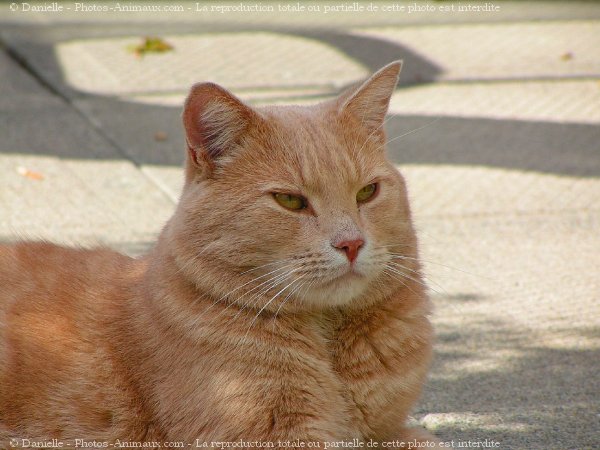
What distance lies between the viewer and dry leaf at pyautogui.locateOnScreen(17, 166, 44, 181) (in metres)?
5.74

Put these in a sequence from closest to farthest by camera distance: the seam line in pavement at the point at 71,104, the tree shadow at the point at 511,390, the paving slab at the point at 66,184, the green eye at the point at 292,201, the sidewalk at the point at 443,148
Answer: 1. the green eye at the point at 292,201
2. the tree shadow at the point at 511,390
3. the sidewalk at the point at 443,148
4. the paving slab at the point at 66,184
5. the seam line in pavement at the point at 71,104

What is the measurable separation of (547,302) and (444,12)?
5438 mm

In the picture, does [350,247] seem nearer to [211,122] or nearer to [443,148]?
[211,122]

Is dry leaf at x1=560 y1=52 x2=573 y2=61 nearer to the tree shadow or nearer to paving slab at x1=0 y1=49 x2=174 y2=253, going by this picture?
paving slab at x1=0 y1=49 x2=174 y2=253

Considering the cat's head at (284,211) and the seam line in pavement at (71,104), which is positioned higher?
the cat's head at (284,211)

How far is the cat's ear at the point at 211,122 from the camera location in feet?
9.61

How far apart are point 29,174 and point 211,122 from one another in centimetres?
311

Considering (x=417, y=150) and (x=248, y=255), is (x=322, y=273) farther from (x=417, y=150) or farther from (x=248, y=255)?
(x=417, y=150)

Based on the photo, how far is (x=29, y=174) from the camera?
227 inches

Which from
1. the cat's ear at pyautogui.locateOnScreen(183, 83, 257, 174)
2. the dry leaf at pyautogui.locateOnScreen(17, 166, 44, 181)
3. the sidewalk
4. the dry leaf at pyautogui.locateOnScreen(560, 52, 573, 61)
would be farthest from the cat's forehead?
the dry leaf at pyautogui.locateOnScreen(560, 52, 573, 61)

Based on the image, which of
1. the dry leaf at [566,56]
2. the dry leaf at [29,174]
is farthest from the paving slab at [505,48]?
the dry leaf at [29,174]

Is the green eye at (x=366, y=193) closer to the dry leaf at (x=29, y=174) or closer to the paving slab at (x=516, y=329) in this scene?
the paving slab at (x=516, y=329)

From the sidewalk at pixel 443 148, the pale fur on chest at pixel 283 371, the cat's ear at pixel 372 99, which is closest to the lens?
the pale fur on chest at pixel 283 371

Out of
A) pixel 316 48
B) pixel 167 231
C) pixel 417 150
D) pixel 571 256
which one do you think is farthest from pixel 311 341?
pixel 316 48
